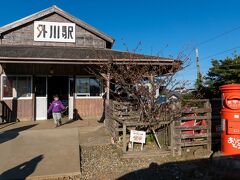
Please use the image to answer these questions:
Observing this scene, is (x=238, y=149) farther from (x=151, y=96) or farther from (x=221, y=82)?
(x=221, y=82)

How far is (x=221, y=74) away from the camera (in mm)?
21766

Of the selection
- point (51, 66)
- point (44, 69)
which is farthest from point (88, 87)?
point (44, 69)

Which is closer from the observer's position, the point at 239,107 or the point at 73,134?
the point at 239,107

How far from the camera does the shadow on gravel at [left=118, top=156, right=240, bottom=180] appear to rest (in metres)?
4.89

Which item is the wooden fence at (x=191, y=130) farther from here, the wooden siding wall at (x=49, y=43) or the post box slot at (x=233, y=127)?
the wooden siding wall at (x=49, y=43)

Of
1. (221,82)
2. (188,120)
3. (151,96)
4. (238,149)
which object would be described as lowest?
(238,149)

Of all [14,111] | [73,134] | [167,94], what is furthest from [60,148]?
[14,111]

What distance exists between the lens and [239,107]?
17.8 ft

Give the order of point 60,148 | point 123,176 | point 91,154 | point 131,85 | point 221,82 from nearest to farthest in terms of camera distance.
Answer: point 123,176 < point 91,154 < point 60,148 < point 131,85 < point 221,82

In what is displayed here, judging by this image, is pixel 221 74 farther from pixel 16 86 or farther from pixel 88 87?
pixel 16 86

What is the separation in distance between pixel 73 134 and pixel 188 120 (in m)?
4.42

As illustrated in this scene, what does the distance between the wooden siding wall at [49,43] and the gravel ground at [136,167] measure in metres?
9.51

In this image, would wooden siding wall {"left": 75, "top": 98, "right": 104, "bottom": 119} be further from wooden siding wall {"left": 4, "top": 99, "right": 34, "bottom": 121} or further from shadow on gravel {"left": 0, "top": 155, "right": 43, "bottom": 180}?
shadow on gravel {"left": 0, "top": 155, "right": 43, "bottom": 180}

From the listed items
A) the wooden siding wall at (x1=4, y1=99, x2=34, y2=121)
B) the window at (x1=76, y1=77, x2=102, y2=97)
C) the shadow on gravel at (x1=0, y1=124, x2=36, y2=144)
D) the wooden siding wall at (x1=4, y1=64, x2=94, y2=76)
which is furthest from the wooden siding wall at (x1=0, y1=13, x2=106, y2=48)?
the shadow on gravel at (x1=0, y1=124, x2=36, y2=144)
